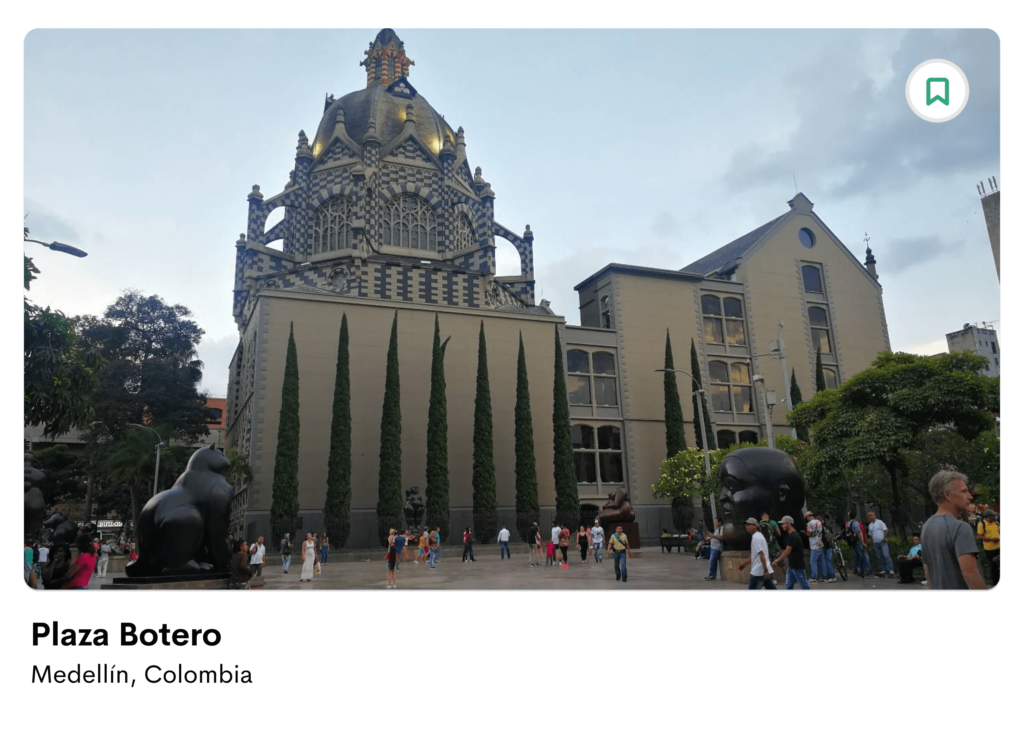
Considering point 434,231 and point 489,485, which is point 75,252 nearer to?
point 489,485

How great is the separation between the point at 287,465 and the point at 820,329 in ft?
118

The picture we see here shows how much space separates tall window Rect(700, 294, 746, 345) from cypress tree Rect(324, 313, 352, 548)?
23.9 metres

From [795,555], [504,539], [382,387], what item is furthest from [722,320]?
[795,555]

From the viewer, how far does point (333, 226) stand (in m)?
47.7

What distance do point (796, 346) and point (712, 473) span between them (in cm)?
2064

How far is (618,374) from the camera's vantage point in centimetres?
4481

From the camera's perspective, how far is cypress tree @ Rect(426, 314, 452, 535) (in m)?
35.5

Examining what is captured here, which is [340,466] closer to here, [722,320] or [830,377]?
[722,320]

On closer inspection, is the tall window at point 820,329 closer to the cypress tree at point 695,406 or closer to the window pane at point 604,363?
the cypress tree at point 695,406

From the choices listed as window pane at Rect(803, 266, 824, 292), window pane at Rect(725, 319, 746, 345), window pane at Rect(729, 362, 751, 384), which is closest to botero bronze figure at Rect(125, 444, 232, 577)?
window pane at Rect(729, 362, 751, 384)

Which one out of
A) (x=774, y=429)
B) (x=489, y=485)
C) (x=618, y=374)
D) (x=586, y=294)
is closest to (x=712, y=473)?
(x=489, y=485)

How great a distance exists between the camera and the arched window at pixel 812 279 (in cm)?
5009

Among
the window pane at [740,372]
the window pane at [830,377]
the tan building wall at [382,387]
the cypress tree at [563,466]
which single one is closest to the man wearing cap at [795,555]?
the cypress tree at [563,466]

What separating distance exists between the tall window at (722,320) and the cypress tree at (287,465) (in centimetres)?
2617
